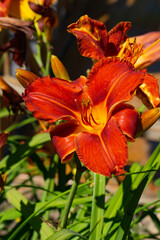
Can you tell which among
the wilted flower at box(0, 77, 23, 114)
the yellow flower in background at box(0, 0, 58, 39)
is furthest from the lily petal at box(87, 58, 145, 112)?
the yellow flower in background at box(0, 0, 58, 39)

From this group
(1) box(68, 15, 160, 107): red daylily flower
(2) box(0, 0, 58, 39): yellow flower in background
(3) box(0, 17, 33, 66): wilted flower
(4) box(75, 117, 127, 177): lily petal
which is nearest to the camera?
(4) box(75, 117, 127, 177): lily petal

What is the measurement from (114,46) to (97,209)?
0.33 metres

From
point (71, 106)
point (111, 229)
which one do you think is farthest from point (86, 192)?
point (71, 106)

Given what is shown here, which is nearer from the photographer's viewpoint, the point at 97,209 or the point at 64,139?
the point at 64,139

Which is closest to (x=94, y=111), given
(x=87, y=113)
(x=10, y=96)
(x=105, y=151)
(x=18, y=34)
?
(x=87, y=113)

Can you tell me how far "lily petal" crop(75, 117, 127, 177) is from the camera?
43 centimetres

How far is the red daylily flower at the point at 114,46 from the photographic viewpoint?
1.77 ft

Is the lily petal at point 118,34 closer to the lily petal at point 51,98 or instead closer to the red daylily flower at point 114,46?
the red daylily flower at point 114,46

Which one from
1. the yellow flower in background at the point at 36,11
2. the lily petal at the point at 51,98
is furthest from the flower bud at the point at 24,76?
the yellow flower in background at the point at 36,11

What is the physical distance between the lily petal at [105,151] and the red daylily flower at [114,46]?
0.11 m

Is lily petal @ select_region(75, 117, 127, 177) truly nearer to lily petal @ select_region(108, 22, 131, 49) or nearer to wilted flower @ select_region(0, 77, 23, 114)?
lily petal @ select_region(108, 22, 131, 49)

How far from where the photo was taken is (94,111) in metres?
0.54

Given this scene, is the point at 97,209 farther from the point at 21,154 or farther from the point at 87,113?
the point at 21,154

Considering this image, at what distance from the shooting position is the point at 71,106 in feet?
1.69
